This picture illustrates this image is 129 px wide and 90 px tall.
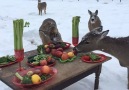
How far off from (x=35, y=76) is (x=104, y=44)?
4.46 feet

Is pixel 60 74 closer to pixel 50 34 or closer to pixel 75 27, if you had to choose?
pixel 75 27

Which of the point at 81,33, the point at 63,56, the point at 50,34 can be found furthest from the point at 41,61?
the point at 81,33

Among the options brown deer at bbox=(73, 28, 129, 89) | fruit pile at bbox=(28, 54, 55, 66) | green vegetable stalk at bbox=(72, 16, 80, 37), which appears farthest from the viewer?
green vegetable stalk at bbox=(72, 16, 80, 37)

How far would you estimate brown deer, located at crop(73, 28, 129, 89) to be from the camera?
3.70m

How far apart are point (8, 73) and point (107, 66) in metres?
2.71

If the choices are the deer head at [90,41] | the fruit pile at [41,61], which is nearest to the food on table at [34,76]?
the fruit pile at [41,61]

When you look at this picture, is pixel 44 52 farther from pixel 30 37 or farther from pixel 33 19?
pixel 33 19

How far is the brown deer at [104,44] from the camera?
12.1 ft

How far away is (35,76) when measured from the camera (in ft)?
9.80

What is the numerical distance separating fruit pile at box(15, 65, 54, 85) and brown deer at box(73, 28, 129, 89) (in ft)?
2.60

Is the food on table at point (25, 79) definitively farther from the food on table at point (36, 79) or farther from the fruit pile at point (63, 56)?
the fruit pile at point (63, 56)

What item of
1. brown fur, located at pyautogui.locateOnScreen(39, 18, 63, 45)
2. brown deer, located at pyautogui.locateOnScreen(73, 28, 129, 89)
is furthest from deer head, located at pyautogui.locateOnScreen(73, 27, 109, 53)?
brown fur, located at pyautogui.locateOnScreen(39, 18, 63, 45)

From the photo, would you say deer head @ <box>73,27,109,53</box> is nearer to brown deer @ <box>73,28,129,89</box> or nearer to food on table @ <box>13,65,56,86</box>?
brown deer @ <box>73,28,129,89</box>

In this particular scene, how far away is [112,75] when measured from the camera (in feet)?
16.0
